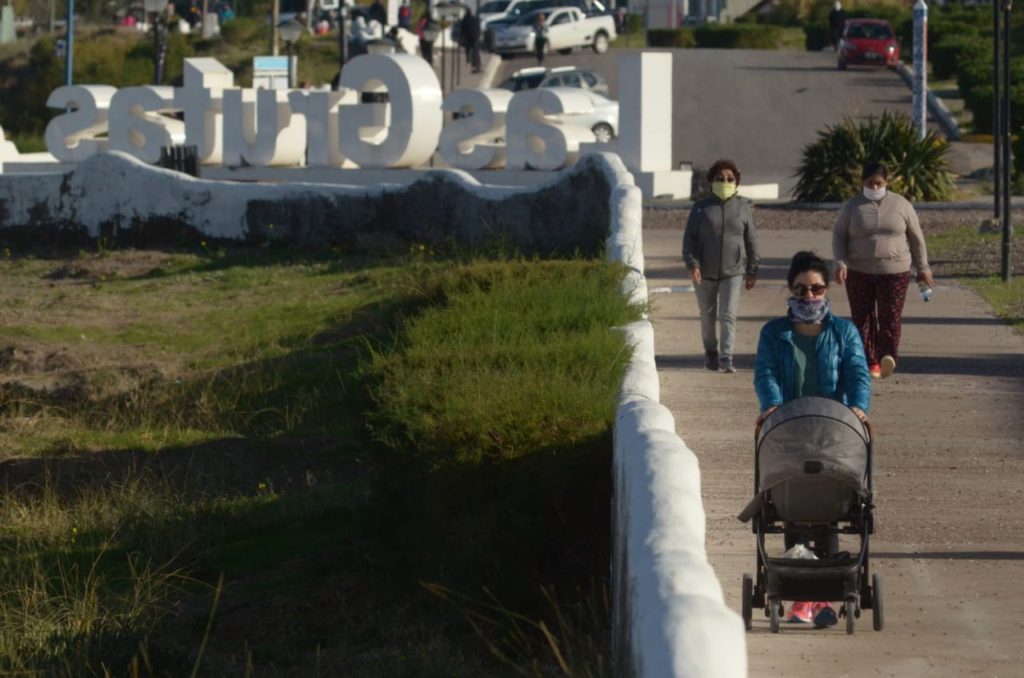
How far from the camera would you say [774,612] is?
6.98 m

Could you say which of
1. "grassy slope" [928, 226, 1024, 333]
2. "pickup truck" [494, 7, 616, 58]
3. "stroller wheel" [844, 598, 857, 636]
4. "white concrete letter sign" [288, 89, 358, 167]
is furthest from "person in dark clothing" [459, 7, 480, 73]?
"stroller wheel" [844, 598, 857, 636]

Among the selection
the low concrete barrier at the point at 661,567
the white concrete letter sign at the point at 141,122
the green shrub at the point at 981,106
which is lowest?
the low concrete barrier at the point at 661,567

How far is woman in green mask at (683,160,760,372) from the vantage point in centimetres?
1258

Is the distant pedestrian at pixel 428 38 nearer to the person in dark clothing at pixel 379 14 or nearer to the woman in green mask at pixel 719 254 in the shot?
the person in dark clothing at pixel 379 14

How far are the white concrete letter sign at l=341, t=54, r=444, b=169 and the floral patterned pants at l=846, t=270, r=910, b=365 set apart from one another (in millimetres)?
17355

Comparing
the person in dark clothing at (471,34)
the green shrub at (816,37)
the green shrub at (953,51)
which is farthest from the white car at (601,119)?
the green shrub at (816,37)

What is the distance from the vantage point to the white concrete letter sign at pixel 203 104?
30500mm

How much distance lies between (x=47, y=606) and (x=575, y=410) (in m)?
A: 2.87

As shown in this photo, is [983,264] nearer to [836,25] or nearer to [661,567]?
[661,567]

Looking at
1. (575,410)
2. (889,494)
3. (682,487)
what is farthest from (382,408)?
(682,487)

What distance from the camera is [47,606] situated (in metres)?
9.19

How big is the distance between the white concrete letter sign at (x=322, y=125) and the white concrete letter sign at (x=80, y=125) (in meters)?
4.31

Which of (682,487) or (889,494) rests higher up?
(682,487)

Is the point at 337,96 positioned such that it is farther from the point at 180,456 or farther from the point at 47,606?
the point at 47,606
